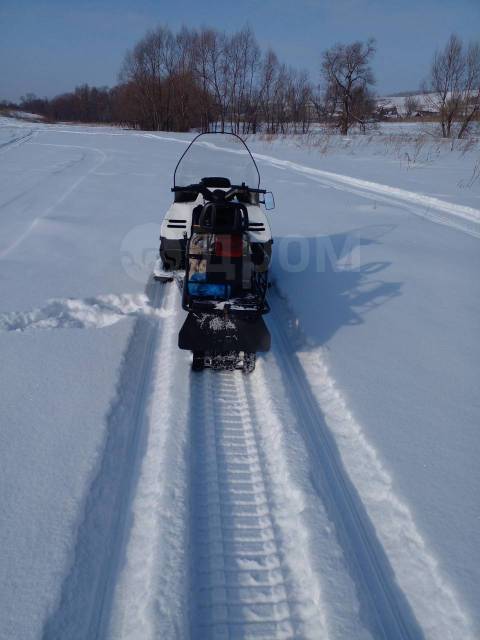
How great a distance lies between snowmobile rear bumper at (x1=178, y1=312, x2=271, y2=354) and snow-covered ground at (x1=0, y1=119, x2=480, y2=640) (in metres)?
0.27

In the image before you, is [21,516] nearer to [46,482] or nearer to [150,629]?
[46,482]

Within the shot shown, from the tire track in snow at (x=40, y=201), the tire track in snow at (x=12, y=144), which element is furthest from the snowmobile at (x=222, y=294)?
the tire track in snow at (x=12, y=144)

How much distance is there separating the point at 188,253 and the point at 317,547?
7.59 ft

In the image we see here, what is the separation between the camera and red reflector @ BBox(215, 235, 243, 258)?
3.48 meters

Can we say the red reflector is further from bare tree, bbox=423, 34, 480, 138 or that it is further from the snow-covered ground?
bare tree, bbox=423, 34, 480, 138

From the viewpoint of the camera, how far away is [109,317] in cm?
426

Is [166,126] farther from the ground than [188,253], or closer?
farther from the ground

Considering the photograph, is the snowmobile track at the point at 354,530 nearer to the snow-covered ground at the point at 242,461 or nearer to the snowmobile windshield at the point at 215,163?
the snow-covered ground at the point at 242,461

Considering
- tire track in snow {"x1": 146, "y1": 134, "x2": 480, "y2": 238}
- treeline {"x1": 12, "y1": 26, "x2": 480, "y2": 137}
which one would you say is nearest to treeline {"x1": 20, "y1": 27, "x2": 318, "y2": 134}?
treeline {"x1": 12, "y1": 26, "x2": 480, "y2": 137}

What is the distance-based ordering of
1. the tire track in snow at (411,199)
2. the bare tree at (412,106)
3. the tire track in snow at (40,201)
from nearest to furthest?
the tire track in snow at (40,201) → the tire track in snow at (411,199) → the bare tree at (412,106)

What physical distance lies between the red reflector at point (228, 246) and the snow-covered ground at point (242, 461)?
0.94 meters

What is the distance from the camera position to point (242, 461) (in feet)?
8.68

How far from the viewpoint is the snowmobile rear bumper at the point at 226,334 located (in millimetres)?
3354

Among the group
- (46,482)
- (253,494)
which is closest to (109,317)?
(46,482)
